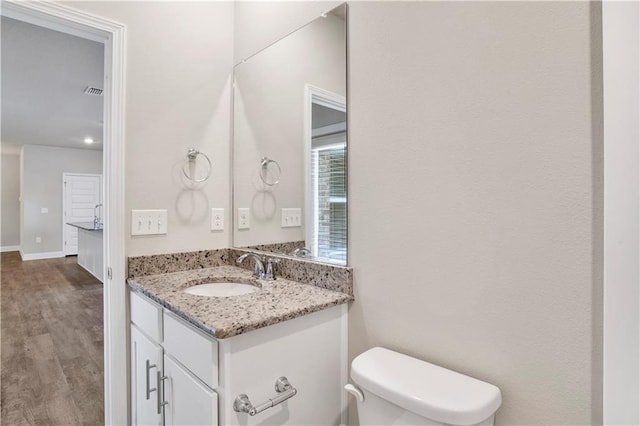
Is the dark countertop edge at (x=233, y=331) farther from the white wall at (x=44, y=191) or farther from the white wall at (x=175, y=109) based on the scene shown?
the white wall at (x=44, y=191)

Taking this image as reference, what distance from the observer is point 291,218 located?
65.5 inches

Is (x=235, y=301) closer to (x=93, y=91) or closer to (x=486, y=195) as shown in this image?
(x=486, y=195)

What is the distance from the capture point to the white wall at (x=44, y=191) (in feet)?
23.9

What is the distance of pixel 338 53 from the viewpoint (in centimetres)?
137

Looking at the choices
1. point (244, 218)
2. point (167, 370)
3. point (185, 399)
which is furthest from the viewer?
point (244, 218)

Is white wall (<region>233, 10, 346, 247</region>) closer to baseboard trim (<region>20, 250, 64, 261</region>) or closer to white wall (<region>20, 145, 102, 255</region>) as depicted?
white wall (<region>20, 145, 102, 255</region>)

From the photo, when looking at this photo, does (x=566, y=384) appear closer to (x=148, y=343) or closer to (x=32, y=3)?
(x=148, y=343)

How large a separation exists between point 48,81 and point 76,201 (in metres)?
5.39

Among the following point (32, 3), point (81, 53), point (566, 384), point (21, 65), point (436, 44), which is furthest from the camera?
point (21, 65)

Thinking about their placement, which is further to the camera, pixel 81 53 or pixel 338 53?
pixel 81 53

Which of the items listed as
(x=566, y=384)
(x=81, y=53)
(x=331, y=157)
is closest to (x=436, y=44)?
(x=331, y=157)

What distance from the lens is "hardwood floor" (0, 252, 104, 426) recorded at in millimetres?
2037
